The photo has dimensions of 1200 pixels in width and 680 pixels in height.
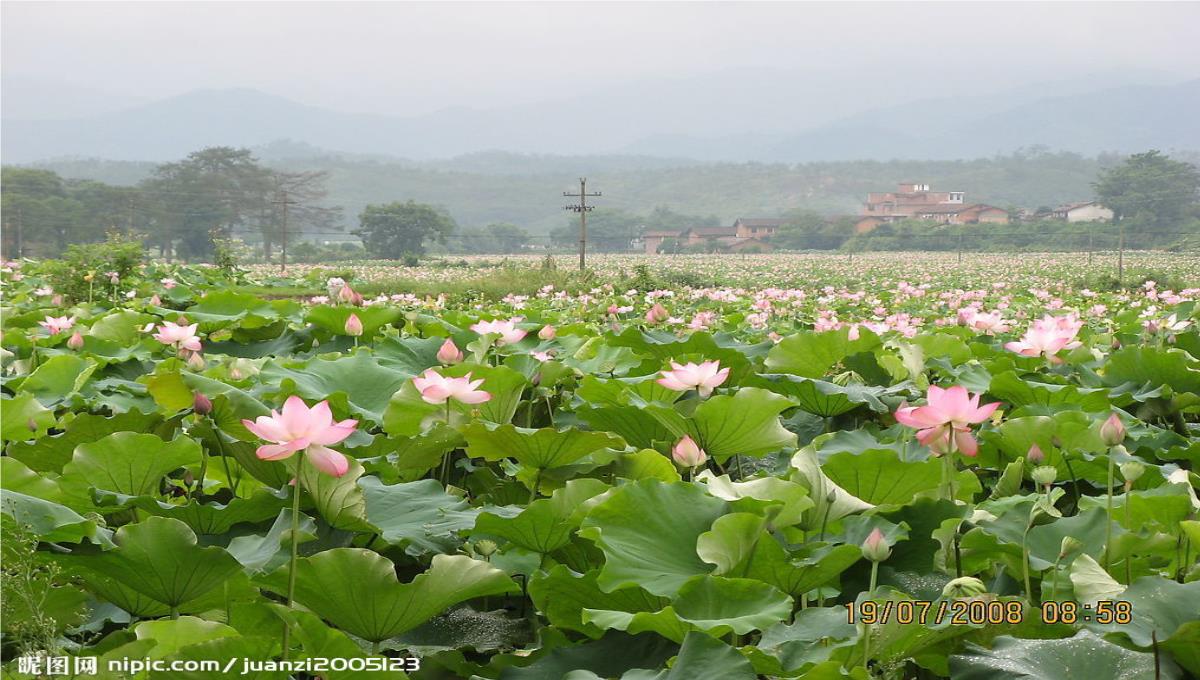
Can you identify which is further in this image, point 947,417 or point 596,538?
point 947,417

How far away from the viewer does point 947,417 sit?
114cm

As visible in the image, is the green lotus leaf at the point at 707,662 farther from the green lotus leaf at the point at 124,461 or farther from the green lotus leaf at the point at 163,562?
the green lotus leaf at the point at 124,461

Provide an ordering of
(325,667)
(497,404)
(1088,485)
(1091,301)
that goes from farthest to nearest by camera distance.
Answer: (1091,301) < (497,404) < (1088,485) < (325,667)

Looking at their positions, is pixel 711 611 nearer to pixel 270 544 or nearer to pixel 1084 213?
pixel 270 544

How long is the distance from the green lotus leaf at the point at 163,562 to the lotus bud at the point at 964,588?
0.70 metres

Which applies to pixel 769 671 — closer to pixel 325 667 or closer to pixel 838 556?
pixel 838 556

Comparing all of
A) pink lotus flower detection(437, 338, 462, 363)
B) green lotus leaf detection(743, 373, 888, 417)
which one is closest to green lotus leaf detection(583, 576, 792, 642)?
green lotus leaf detection(743, 373, 888, 417)

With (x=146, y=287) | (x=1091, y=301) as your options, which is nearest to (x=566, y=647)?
(x=1091, y=301)

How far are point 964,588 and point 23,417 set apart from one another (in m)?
1.52

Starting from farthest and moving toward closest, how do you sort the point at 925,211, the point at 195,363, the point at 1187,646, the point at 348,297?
the point at 925,211 < the point at 348,297 < the point at 195,363 < the point at 1187,646

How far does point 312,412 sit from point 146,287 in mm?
7876

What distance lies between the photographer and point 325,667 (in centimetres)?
81

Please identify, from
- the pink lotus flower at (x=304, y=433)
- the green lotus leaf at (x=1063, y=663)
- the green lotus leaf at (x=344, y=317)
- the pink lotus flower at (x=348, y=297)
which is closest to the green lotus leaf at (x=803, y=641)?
the green lotus leaf at (x=1063, y=663)

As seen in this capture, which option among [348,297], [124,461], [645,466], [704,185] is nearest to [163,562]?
[124,461]
